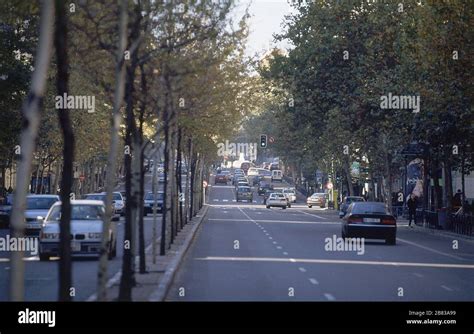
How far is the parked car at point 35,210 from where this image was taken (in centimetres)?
3897

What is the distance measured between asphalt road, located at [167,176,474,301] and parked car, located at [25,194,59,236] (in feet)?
19.0

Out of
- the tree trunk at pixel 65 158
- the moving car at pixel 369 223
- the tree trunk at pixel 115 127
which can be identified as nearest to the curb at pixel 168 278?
the tree trunk at pixel 115 127

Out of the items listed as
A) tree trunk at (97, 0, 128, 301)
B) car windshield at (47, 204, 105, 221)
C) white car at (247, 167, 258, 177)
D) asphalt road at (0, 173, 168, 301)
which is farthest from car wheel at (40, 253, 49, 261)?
white car at (247, 167, 258, 177)

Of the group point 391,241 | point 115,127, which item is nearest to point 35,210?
point 391,241

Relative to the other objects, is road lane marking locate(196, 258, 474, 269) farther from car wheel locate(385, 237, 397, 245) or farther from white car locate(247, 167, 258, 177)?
white car locate(247, 167, 258, 177)

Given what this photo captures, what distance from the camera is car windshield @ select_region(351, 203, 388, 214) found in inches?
1554

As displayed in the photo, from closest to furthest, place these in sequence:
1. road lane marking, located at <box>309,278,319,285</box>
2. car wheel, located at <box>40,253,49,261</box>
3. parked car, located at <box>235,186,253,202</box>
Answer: road lane marking, located at <box>309,278,319,285</box> < car wheel, located at <box>40,253,49,261</box> < parked car, located at <box>235,186,253,202</box>

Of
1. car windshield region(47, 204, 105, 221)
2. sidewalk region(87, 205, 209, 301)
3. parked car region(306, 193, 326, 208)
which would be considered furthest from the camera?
parked car region(306, 193, 326, 208)

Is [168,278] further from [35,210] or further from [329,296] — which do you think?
[35,210]

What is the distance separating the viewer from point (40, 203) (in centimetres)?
4062

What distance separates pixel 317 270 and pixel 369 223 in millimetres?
12702

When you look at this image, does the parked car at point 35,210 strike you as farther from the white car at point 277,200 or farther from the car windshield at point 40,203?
the white car at point 277,200
